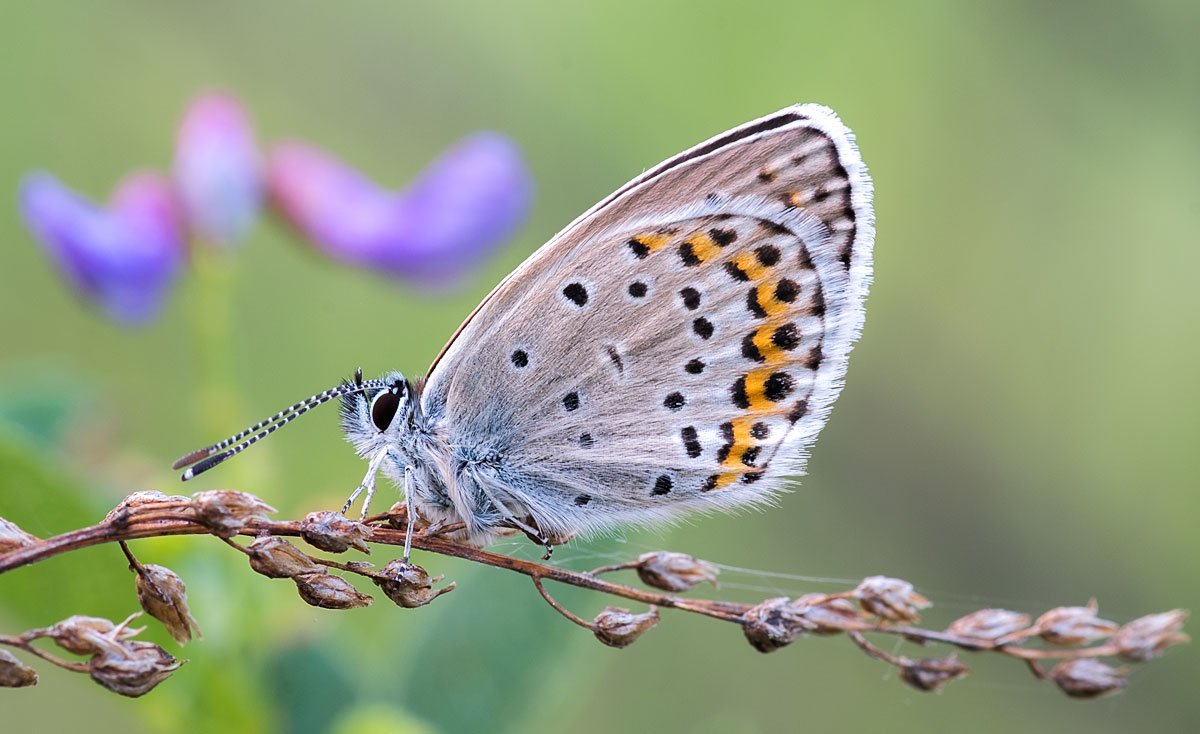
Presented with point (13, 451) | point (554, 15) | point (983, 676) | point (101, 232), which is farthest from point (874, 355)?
point (13, 451)

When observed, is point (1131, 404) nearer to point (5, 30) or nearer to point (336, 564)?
point (336, 564)

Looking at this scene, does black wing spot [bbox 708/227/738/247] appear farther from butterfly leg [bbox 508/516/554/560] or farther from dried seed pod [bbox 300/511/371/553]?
dried seed pod [bbox 300/511/371/553]

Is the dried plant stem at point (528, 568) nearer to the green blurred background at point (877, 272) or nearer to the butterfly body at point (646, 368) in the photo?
the butterfly body at point (646, 368)

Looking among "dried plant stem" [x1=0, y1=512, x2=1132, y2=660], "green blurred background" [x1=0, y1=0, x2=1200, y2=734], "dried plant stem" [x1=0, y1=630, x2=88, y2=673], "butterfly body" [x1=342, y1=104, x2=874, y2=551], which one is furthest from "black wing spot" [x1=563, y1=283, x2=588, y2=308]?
"green blurred background" [x1=0, y1=0, x2=1200, y2=734]

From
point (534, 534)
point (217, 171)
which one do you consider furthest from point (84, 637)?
point (217, 171)

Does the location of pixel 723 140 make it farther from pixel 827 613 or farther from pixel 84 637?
pixel 84 637

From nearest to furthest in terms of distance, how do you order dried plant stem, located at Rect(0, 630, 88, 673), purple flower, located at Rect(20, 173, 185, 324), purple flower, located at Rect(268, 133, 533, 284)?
dried plant stem, located at Rect(0, 630, 88, 673), purple flower, located at Rect(20, 173, 185, 324), purple flower, located at Rect(268, 133, 533, 284)

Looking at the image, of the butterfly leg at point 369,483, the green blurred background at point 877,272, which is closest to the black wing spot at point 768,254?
the butterfly leg at point 369,483

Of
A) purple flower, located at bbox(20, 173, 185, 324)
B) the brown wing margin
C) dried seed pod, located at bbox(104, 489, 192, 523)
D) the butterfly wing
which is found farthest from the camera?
purple flower, located at bbox(20, 173, 185, 324)
